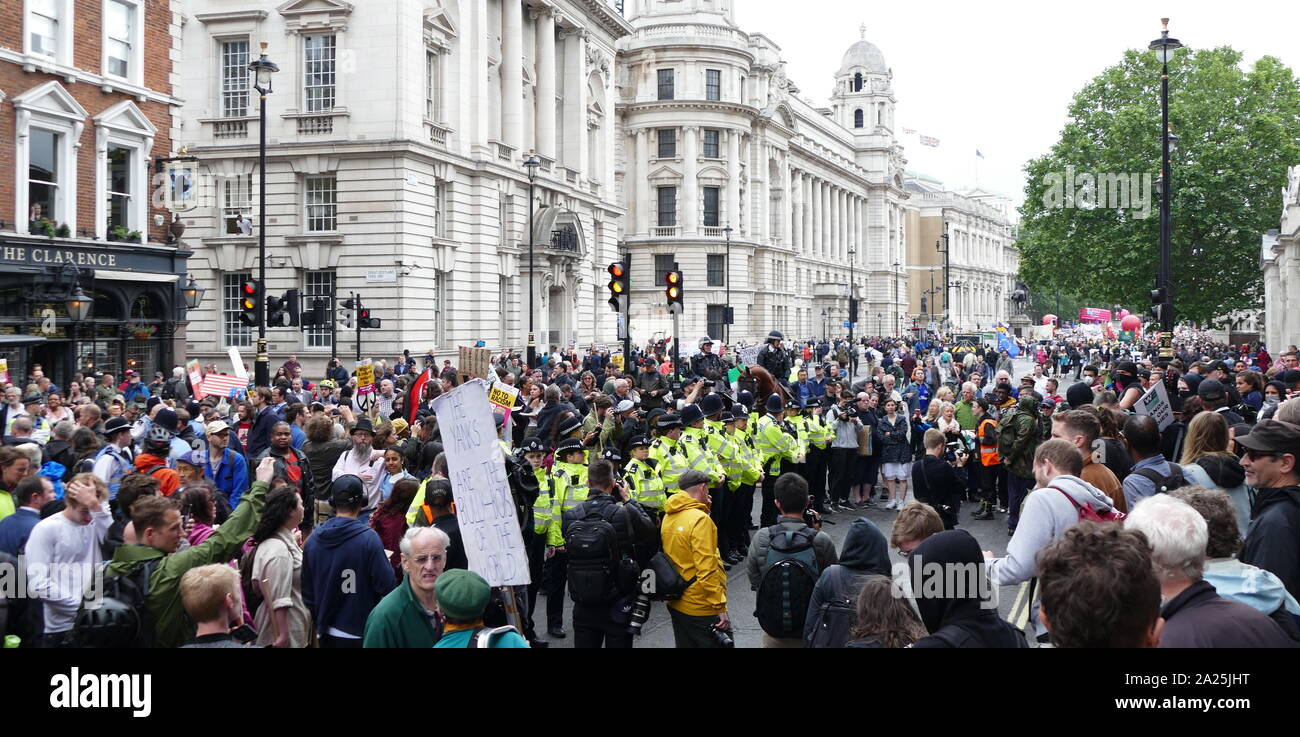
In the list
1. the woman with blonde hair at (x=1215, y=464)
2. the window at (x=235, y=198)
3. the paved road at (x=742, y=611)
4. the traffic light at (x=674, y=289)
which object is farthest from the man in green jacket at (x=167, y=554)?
the window at (x=235, y=198)

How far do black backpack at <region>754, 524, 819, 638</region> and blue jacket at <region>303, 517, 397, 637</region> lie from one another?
2.35 metres

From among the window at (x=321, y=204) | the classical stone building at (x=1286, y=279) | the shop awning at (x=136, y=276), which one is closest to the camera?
the shop awning at (x=136, y=276)

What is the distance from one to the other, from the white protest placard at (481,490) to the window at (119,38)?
22351 mm

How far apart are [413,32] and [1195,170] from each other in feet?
104

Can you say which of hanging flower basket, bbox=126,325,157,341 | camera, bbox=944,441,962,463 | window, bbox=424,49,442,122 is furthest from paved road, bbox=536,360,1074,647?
window, bbox=424,49,442,122

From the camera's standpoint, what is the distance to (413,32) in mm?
35094

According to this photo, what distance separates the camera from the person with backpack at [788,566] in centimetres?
659

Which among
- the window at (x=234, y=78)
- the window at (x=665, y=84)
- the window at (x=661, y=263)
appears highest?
the window at (x=665, y=84)

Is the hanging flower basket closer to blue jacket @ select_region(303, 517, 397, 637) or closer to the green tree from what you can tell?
blue jacket @ select_region(303, 517, 397, 637)

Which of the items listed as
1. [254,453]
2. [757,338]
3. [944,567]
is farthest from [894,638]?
[757,338]

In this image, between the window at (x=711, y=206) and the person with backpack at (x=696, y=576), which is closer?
the person with backpack at (x=696, y=576)

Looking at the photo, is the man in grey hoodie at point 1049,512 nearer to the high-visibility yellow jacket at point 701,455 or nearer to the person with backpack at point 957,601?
the person with backpack at point 957,601

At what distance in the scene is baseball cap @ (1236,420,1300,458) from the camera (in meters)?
5.79
